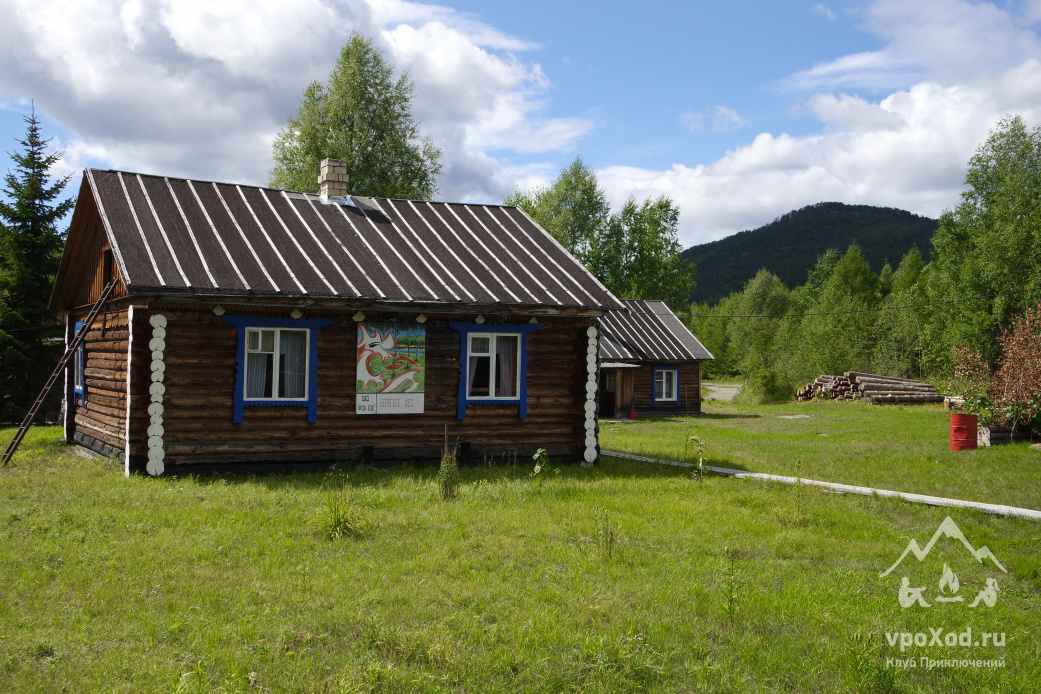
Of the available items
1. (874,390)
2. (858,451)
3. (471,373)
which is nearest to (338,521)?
(471,373)

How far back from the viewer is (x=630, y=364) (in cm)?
3128

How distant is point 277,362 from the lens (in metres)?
13.7

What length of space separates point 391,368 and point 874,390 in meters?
32.0

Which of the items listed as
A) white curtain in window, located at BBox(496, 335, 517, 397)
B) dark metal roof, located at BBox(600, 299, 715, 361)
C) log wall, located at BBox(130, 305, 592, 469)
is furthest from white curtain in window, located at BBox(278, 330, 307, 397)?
dark metal roof, located at BBox(600, 299, 715, 361)

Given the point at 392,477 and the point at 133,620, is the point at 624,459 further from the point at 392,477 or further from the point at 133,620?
the point at 133,620

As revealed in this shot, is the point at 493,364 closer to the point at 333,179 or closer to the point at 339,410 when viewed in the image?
the point at 339,410

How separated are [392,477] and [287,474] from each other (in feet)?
6.58

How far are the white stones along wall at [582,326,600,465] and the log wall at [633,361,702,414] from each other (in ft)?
55.1

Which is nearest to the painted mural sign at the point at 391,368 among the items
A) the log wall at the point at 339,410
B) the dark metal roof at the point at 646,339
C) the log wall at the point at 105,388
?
the log wall at the point at 339,410

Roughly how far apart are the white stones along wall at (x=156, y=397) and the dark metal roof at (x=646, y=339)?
20.6m

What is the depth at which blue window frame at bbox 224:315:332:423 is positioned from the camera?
13312mm

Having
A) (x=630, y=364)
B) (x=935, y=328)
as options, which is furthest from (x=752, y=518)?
(x=935, y=328)

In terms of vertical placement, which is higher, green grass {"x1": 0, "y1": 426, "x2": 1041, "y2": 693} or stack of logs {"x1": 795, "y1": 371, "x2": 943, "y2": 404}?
stack of logs {"x1": 795, "y1": 371, "x2": 943, "y2": 404}

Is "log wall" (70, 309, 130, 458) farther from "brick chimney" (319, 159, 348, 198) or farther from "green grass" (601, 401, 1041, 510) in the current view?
"green grass" (601, 401, 1041, 510)
